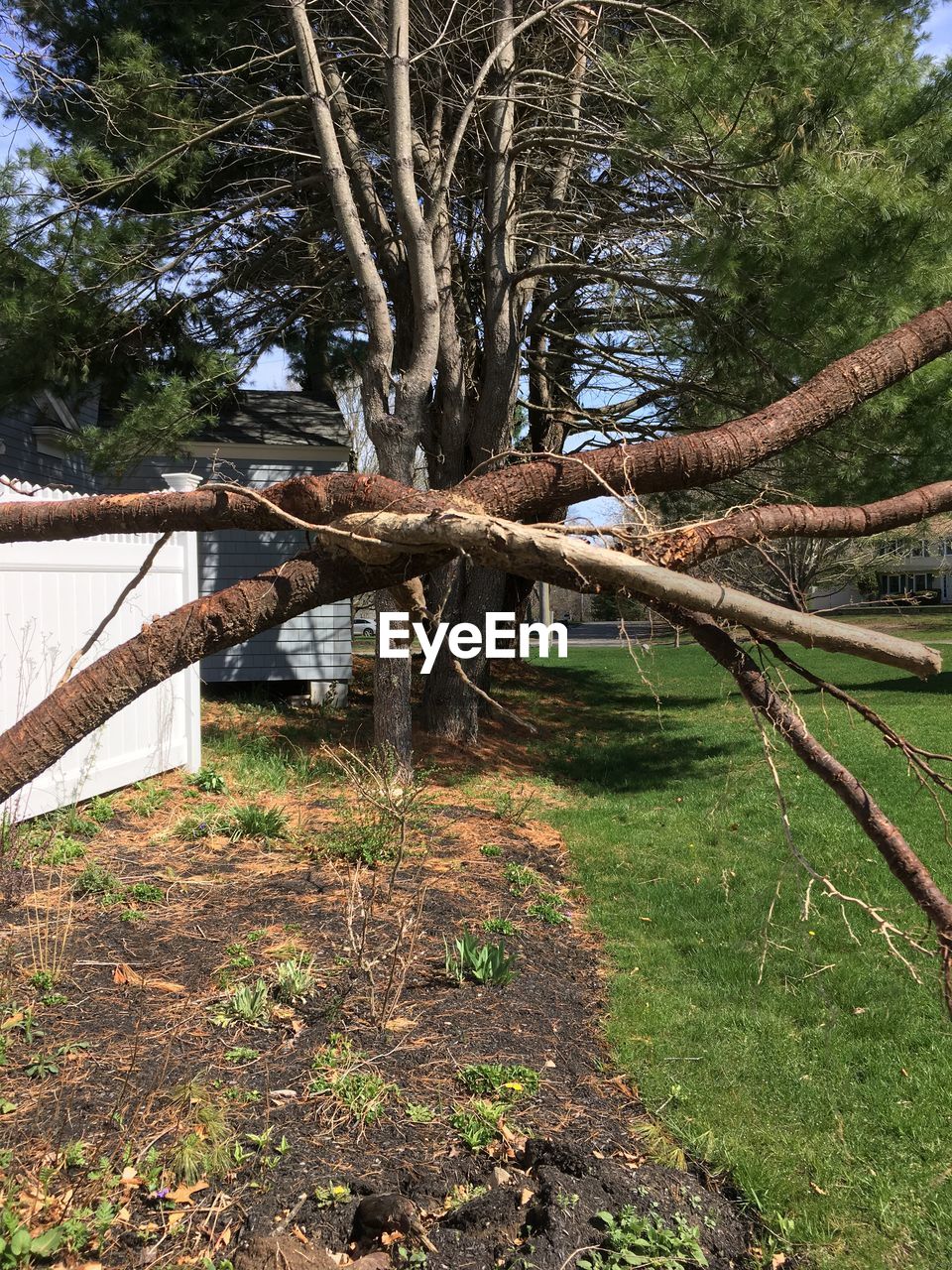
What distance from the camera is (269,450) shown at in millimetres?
11500

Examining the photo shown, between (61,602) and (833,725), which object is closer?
(61,602)

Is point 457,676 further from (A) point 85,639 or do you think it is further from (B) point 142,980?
(B) point 142,980

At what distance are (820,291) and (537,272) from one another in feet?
10.6

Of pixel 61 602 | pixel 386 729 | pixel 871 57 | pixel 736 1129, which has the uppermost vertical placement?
pixel 871 57

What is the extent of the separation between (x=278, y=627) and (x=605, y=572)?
9854 mm

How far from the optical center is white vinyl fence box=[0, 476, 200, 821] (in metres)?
5.61

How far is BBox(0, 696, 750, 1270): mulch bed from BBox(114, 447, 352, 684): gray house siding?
657cm

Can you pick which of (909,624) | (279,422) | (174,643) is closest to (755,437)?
(174,643)

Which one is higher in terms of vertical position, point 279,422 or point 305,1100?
point 279,422

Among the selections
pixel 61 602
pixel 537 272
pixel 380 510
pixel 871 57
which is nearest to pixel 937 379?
pixel 871 57

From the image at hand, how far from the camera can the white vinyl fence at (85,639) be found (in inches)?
221

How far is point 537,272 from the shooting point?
28.3ft

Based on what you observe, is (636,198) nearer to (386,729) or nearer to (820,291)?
(820,291)

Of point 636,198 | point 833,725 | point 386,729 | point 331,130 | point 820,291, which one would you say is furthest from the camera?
point 833,725
